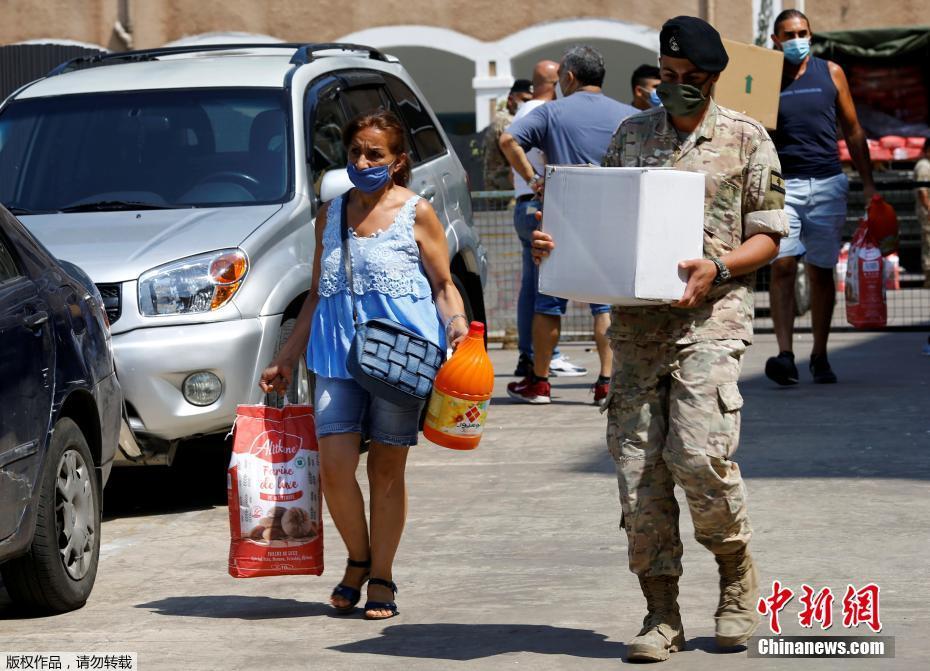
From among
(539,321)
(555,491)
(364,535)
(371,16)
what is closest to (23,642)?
(364,535)

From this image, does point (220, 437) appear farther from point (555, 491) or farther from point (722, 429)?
point (722, 429)

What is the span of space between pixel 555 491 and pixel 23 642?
305 centimetres

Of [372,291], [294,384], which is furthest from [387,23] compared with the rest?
[372,291]

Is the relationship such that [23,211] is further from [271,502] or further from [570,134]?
[570,134]

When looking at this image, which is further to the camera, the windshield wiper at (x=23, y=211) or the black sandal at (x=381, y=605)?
the windshield wiper at (x=23, y=211)

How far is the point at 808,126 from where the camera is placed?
10492mm

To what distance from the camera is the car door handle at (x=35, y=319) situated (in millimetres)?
5698

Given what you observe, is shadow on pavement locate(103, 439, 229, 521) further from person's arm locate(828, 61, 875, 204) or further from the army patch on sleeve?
person's arm locate(828, 61, 875, 204)

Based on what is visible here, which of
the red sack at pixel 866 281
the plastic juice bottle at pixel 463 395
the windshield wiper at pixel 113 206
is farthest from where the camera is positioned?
the red sack at pixel 866 281

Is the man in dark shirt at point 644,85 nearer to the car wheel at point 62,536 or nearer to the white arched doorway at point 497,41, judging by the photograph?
the car wheel at point 62,536

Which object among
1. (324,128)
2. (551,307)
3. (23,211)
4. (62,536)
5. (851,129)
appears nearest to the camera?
(62,536)

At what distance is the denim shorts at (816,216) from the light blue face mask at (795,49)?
0.76 metres

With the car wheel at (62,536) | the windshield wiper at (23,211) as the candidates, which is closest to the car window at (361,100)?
the windshield wiper at (23,211)

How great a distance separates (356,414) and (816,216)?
5568 millimetres
